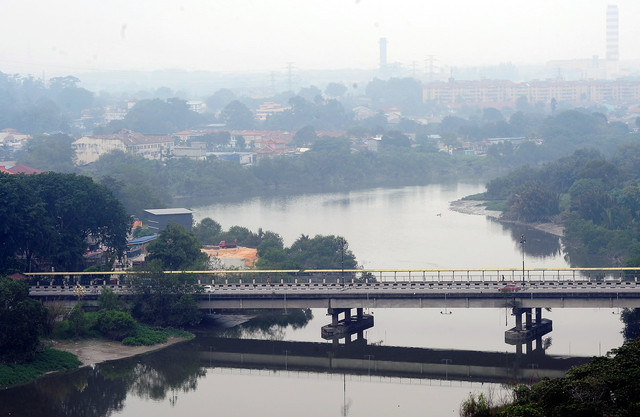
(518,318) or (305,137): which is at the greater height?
(305,137)

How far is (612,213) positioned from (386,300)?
66.9ft

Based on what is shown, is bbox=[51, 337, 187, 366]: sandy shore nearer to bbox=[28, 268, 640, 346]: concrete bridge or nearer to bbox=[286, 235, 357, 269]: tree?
bbox=[28, 268, 640, 346]: concrete bridge

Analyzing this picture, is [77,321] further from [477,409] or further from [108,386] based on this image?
[477,409]

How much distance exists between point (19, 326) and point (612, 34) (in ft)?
527

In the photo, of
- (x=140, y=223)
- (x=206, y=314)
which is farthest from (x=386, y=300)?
(x=140, y=223)

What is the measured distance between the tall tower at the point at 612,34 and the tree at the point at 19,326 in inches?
5991

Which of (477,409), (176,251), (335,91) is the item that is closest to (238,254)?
(176,251)

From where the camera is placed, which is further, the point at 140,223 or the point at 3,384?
the point at 140,223

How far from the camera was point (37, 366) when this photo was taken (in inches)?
1038

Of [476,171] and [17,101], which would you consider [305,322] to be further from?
[17,101]

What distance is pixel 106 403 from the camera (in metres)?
24.9

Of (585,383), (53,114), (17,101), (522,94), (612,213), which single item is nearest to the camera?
(585,383)

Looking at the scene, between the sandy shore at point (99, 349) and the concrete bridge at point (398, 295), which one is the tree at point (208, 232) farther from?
the sandy shore at point (99, 349)

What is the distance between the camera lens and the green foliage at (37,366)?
1004 inches
